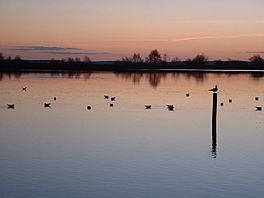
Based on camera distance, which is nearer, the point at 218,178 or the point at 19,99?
the point at 218,178

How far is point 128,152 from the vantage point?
19562 millimetres

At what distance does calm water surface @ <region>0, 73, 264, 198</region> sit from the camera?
14.1m

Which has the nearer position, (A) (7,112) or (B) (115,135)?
(B) (115,135)

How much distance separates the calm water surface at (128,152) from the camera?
556 inches

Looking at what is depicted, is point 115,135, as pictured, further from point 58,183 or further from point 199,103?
point 199,103

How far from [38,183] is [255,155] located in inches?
348

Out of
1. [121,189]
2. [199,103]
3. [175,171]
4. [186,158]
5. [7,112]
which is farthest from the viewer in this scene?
[199,103]

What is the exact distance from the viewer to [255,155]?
19.0m

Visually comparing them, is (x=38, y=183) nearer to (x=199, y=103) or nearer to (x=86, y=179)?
(x=86, y=179)

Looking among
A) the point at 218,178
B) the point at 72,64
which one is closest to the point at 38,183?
the point at 218,178

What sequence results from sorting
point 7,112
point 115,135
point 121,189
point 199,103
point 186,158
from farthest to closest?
point 199,103 < point 7,112 < point 115,135 < point 186,158 < point 121,189

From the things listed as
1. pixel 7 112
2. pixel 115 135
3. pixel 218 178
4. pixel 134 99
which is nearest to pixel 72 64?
pixel 134 99

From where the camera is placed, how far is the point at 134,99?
4397 centimetres

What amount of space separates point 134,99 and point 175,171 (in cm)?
2781
